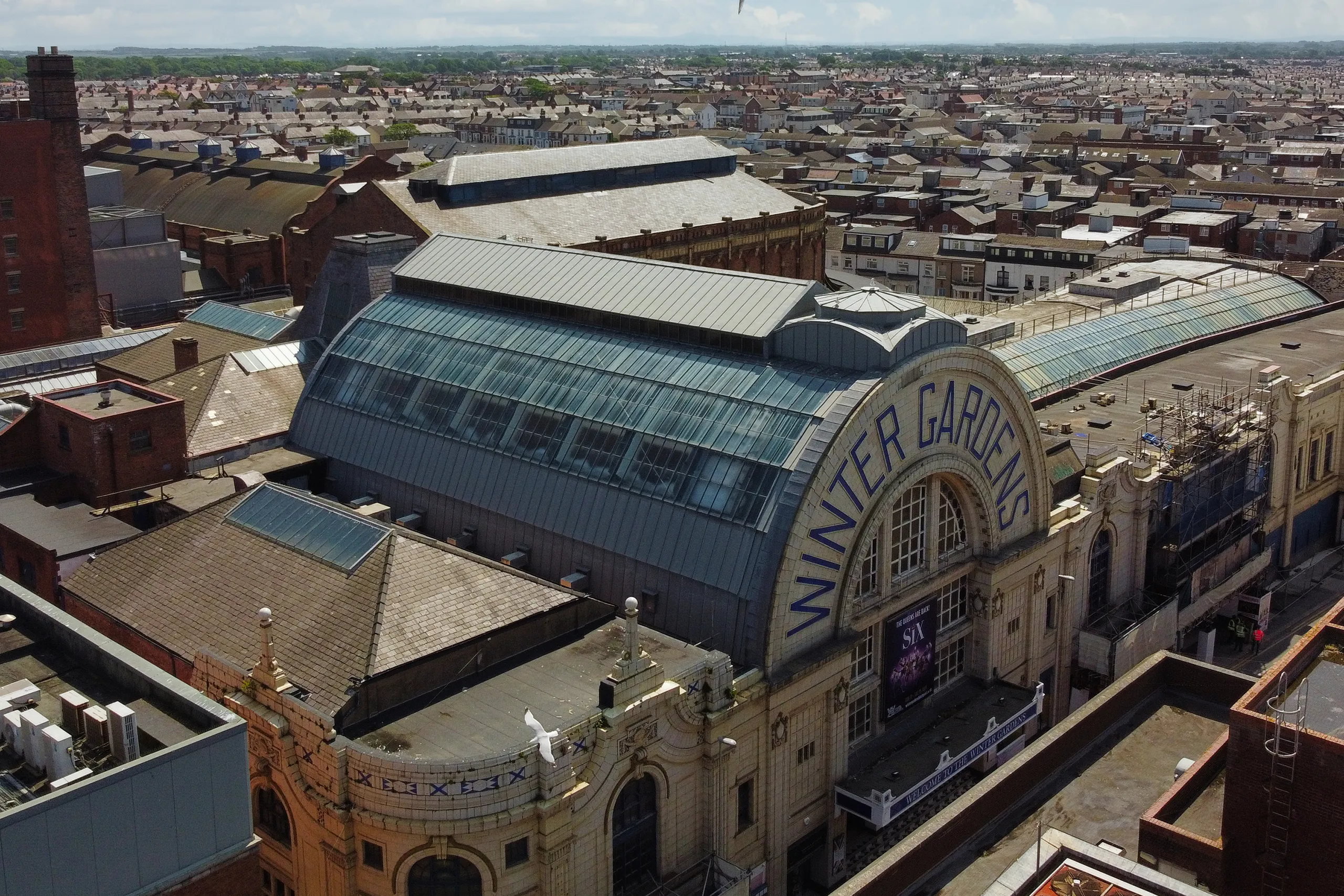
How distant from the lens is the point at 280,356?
70875 millimetres

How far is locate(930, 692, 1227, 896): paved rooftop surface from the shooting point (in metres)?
36.9

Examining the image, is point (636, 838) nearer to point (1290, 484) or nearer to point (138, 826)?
point (138, 826)

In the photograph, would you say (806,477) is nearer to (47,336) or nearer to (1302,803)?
(1302,803)

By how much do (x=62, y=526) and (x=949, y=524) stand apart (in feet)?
122

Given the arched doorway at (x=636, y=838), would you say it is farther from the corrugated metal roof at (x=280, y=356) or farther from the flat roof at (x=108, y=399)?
the corrugated metal roof at (x=280, y=356)

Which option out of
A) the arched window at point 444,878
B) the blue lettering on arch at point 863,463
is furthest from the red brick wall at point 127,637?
the blue lettering on arch at point 863,463

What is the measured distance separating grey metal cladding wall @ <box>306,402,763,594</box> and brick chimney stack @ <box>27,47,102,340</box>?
45.4 m

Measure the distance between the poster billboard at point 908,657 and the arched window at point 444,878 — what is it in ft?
64.6

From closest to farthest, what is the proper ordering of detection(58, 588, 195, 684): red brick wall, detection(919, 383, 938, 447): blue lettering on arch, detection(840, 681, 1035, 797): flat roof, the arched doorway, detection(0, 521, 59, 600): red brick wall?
the arched doorway
detection(58, 588, 195, 684): red brick wall
detection(840, 681, 1035, 797): flat roof
detection(919, 383, 938, 447): blue lettering on arch
detection(0, 521, 59, 600): red brick wall

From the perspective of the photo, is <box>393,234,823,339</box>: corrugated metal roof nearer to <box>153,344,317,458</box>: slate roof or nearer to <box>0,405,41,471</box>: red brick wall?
<box>153,344,317,458</box>: slate roof

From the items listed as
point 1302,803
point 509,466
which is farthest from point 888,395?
point 1302,803

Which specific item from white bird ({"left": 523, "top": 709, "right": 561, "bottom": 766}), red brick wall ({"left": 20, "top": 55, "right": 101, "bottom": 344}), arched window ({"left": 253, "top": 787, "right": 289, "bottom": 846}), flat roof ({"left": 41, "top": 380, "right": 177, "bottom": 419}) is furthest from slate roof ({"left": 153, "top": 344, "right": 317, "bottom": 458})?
red brick wall ({"left": 20, "top": 55, "right": 101, "bottom": 344})

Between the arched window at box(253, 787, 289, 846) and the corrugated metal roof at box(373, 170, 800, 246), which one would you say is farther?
the corrugated metal roof at box(373, 170, 800, 246)

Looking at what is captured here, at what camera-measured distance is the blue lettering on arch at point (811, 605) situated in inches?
1820
